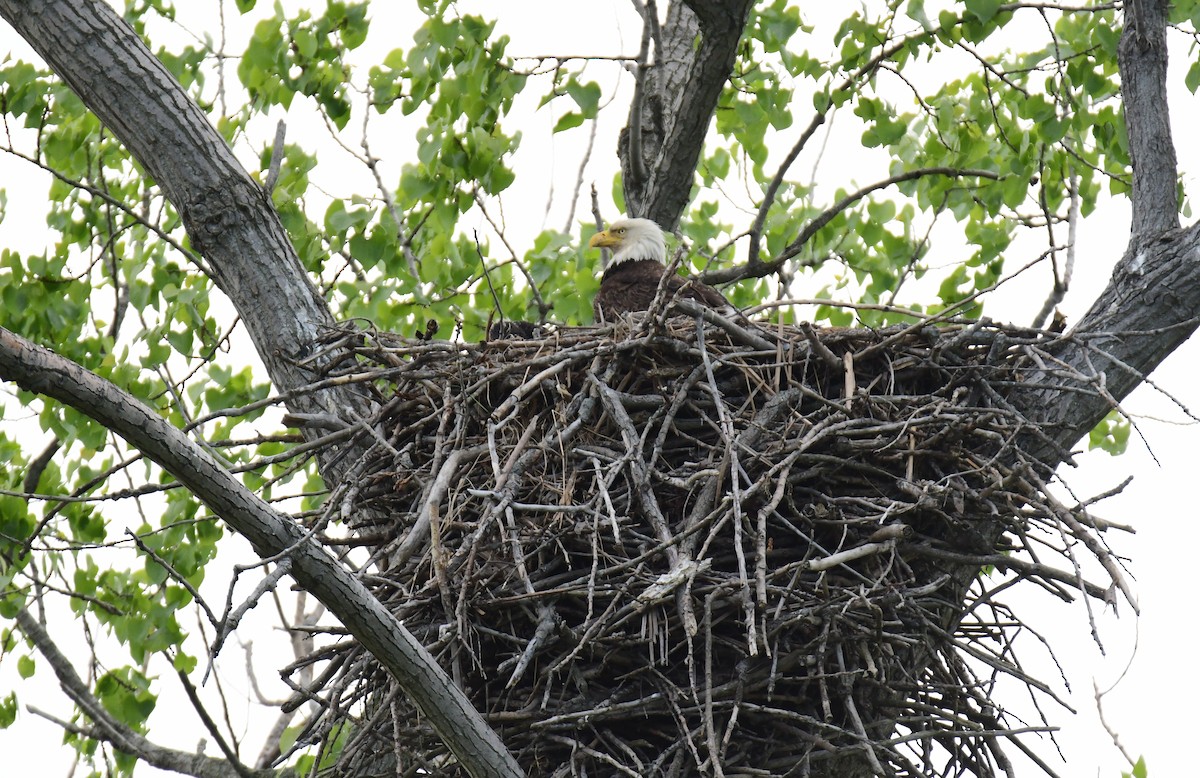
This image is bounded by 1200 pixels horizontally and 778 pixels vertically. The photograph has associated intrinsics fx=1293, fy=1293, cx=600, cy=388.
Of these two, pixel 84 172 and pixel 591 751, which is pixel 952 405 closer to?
pixel 591 751

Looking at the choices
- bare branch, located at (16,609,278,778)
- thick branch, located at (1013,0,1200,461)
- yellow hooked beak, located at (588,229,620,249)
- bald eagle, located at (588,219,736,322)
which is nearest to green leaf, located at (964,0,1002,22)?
bald eagle, located at (588,219,736,322)

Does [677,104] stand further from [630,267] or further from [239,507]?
[239,507]

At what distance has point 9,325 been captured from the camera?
20.1 feet

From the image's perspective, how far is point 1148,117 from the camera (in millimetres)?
4320

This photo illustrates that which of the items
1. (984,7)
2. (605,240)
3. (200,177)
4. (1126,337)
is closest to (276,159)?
(200,177)

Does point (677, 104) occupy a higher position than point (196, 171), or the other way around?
point (677, 104)

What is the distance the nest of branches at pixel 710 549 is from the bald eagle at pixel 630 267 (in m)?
1.47

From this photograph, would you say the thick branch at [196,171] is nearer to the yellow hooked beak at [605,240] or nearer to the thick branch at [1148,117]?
the yellow hooked beak at [605,240]

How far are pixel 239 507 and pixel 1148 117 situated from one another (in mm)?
3239

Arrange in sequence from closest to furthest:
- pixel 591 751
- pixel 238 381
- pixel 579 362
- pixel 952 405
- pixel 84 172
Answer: pixel 591 751 → pixel 952 405 → pixel 579 362 → pixel 238 381 → pixel 84 172

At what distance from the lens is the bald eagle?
5824 millimetres

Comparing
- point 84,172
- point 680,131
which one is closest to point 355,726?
point 680,131

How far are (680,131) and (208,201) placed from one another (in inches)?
84.4

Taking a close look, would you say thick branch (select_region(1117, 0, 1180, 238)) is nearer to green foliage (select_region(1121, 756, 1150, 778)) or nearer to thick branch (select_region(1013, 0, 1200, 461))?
thick branch (select_region(1013, 0, 1200, 461))
